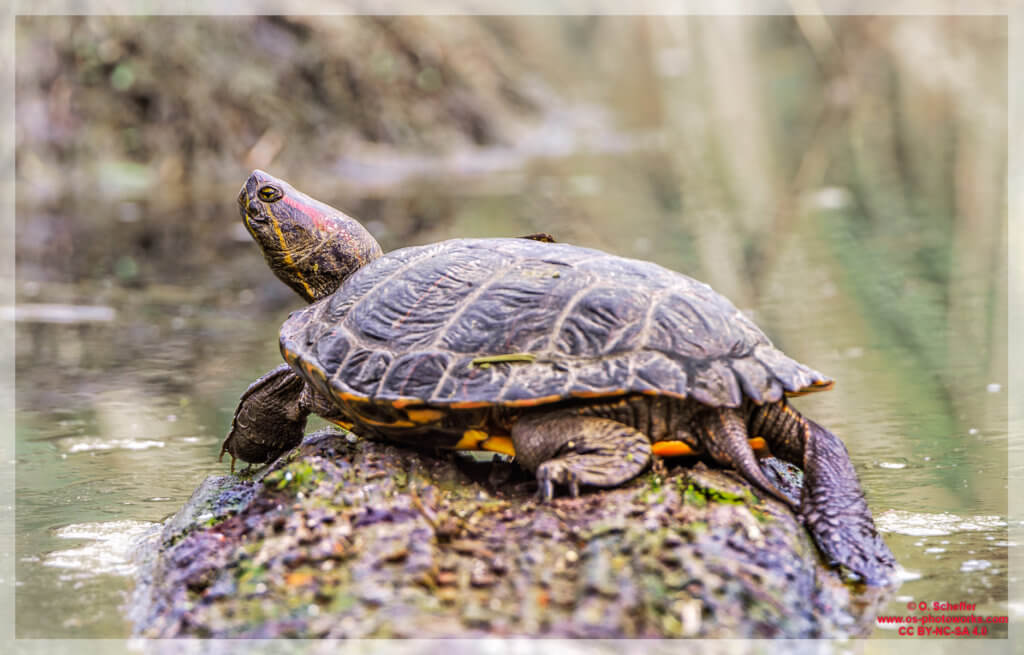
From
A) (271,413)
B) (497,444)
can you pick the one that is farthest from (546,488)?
(271,413)

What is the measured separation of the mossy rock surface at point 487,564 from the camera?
9.15 ft

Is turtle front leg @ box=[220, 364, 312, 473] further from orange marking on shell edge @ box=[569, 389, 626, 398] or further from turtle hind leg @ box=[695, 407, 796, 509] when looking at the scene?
turtle hind leg @ box=[695, 407, 796, 509]

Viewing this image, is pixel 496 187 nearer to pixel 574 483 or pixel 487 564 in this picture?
pixel 574 483

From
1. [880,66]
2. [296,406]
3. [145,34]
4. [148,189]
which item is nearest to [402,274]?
[296,406]

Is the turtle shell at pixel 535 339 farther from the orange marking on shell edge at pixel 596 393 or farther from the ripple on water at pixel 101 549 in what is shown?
the ripple on water at pixel 101 549

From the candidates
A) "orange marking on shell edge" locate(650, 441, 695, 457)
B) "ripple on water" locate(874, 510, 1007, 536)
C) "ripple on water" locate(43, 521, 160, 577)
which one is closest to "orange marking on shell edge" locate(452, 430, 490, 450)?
"orange marking on shell edge" locate(650, 441, 695, 457)

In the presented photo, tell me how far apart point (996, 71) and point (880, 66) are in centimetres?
376

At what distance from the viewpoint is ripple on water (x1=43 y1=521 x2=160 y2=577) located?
3697 mm

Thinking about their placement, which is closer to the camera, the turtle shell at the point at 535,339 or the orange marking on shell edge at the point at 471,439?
the turtle shell at the point at 535,339

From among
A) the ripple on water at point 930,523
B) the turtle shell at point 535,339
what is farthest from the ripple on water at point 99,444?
the ripple on water at point 930,523

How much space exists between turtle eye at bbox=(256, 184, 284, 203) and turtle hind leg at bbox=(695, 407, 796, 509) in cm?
185

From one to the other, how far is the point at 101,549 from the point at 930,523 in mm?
2957

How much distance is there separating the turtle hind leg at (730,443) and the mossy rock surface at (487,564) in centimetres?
5

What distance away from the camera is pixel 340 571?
9.71 feet
